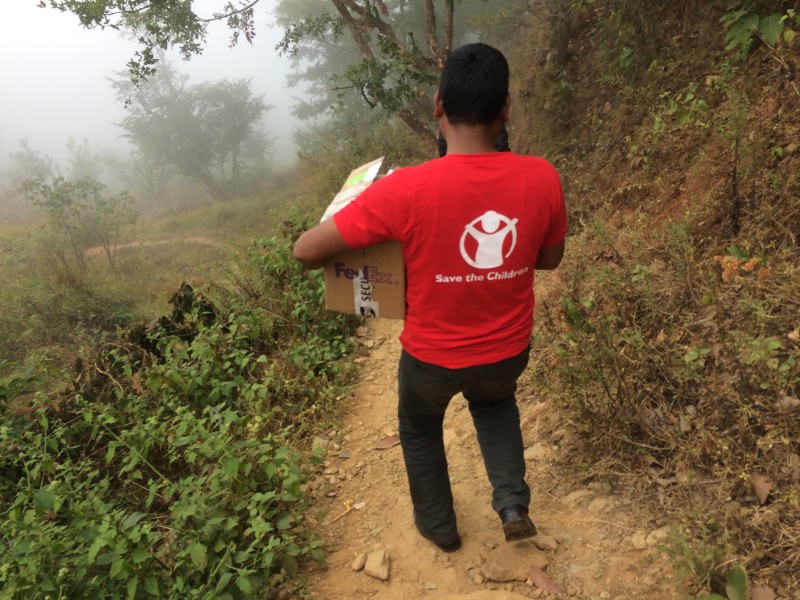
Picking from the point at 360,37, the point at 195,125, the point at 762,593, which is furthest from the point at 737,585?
the point at 195,125

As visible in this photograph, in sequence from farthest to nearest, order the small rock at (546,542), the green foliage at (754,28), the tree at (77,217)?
the tree at (77,217)
the green foliage at (754,28)
the small rock at (546,542)

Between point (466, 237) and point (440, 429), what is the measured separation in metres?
0.89

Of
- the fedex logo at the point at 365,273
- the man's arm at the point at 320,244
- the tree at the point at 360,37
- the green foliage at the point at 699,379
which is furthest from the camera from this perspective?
the tree at the point at 360,37

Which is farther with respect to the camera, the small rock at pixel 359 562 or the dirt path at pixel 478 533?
the small rock at pixel 359 562

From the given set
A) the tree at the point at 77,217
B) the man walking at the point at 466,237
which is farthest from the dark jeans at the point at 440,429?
the tree at the point at 77,217

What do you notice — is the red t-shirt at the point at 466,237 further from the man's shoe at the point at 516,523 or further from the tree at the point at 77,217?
the tree at the point at 77,217

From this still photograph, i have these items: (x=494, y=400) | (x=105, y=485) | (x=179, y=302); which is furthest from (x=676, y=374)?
(x=179, y=302)

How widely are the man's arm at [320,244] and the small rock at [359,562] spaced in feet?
4.67

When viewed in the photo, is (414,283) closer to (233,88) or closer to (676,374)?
(676,374)

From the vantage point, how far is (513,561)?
207 centimetres

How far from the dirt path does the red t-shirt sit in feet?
3.22

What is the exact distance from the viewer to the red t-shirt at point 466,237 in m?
1.47

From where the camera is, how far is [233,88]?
102 ft

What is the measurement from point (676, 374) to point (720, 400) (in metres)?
0.21
